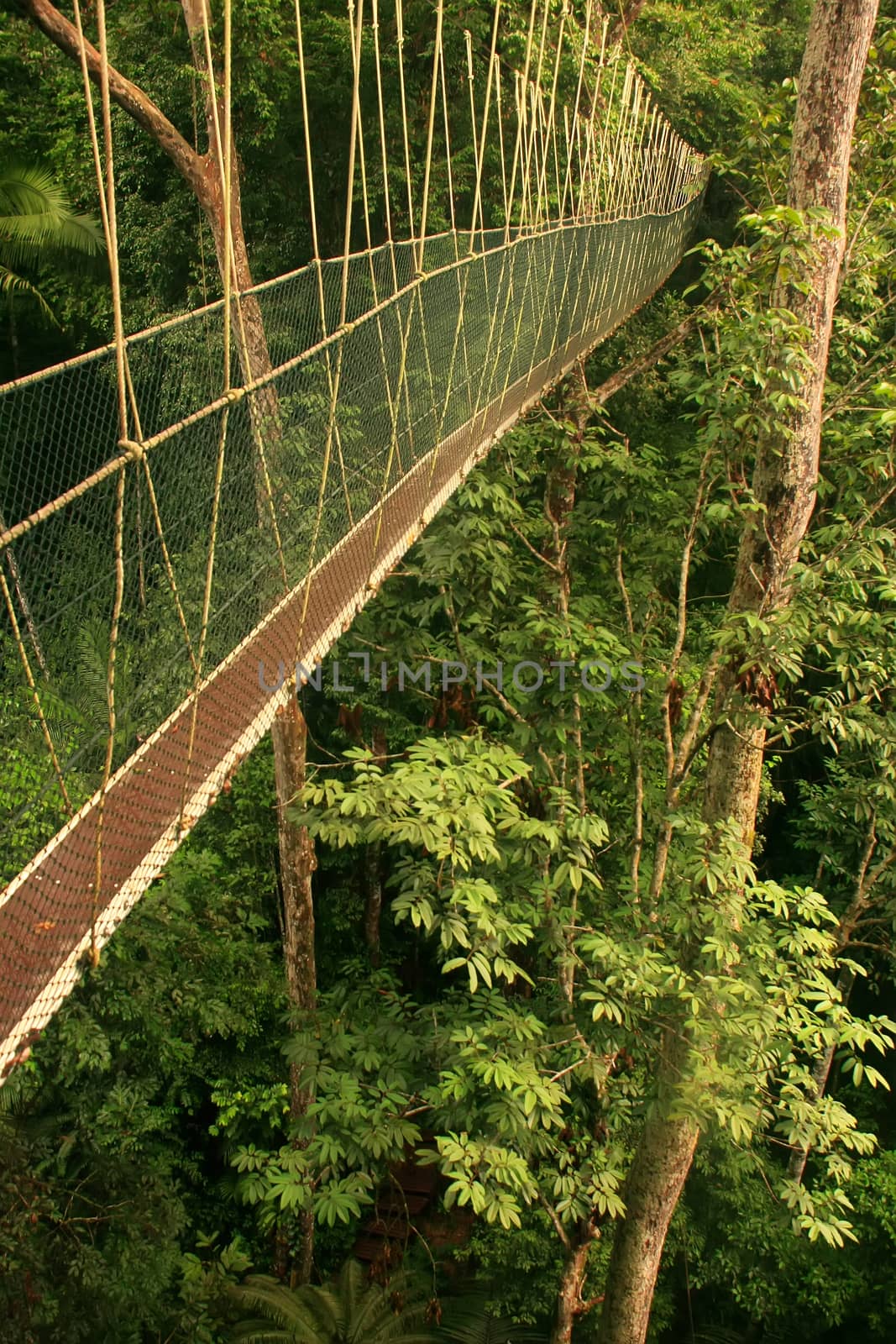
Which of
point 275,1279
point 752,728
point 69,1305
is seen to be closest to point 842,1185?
point 275,1279

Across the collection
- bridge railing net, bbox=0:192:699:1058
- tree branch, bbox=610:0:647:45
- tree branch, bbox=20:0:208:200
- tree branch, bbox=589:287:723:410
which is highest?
tree branch, bbox=610:0:647:45

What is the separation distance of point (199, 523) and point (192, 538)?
0.03m

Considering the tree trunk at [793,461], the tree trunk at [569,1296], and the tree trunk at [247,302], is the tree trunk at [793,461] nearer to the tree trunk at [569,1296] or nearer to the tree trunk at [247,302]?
the tree trunk at [569,1296]

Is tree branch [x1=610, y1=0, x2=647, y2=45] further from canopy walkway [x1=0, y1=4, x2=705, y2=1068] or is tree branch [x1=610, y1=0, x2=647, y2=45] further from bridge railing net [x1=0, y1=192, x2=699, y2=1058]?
bridge railing net [x1=0, y1=192, x2=699, y2=1058]

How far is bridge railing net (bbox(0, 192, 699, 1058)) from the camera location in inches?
57.5

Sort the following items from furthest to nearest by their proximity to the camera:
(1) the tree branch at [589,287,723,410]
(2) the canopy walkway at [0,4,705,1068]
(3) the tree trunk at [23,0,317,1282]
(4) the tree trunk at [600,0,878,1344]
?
(1) the tree branch at [589,287,723,410]
(3) the tree trunk at [23,0,317,1282]
(4) the tree trunk at [600,0,878,1344]
(2) the canopy walkway at [0,4,705,1068]

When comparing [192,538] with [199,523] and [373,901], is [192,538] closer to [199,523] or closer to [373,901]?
[199,523]

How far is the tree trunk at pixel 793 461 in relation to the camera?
10.7 ft

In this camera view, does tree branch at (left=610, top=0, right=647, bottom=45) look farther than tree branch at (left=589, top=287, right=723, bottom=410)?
Yes

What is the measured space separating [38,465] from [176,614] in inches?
16.3

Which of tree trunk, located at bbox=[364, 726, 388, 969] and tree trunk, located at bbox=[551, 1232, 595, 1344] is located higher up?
tree trunk, located at bbox=[551, 1232, 595, 1344]

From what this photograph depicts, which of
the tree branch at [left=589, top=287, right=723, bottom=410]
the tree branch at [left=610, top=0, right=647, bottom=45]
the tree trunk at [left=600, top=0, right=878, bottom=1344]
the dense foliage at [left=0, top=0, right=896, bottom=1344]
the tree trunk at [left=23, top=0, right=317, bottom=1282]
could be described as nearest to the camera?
the dense foliage at [left=0, top=0, right=896, bottom=1344]

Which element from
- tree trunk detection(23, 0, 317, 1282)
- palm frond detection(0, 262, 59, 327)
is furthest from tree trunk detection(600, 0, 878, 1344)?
palm frond detection(0, 262, 59, 327)

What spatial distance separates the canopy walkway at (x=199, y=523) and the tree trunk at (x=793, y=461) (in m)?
0.88
